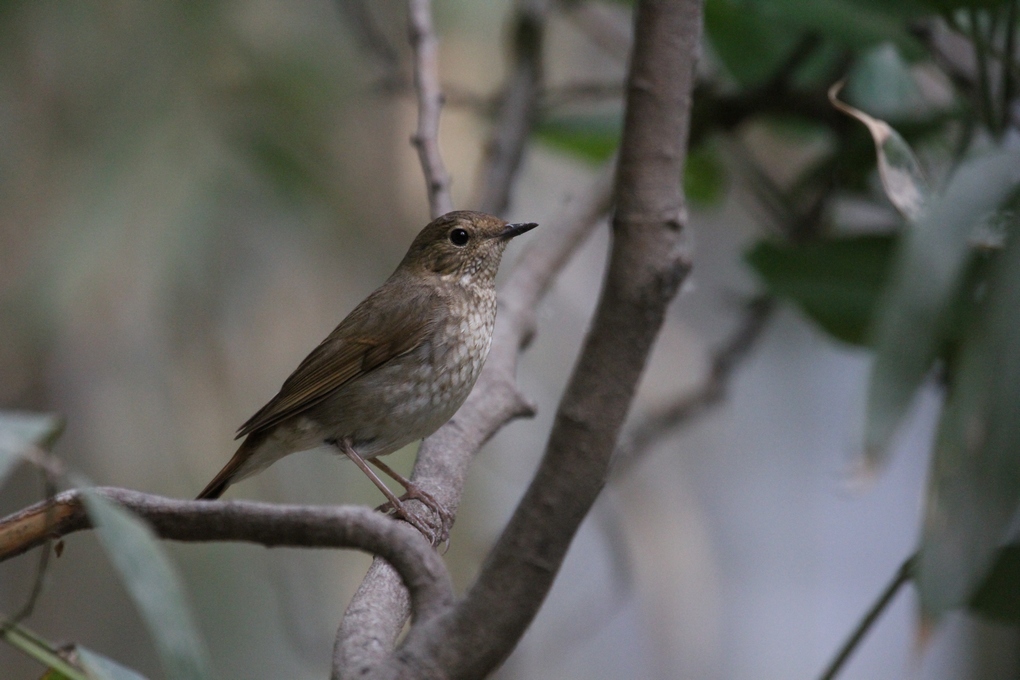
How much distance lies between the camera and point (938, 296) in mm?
1534

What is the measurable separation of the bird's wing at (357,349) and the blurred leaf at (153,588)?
1764 millimetres

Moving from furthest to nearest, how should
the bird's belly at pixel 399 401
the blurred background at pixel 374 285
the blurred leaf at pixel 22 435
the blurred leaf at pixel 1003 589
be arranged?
the blurred background at pixel 374 285 → the bird's belly at pixel 399 401 → the blurred leaf at pixel 1003 589 → the blurred leaf at pixel 22 435

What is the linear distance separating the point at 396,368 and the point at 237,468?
1.75 ft

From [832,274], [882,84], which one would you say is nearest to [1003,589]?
[832,274]

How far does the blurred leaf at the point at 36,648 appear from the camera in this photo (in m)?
1.29

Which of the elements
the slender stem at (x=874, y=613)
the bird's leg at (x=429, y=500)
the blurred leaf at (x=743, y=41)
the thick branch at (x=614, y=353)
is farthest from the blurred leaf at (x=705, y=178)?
the thick branch at (x=614, y=353)

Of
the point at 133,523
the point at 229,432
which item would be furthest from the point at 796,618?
the point at 133,523

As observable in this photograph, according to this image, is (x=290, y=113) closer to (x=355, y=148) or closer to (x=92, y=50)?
(x=92, y=50)

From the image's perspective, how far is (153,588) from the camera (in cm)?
122

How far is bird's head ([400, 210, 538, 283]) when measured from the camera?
3.23 m

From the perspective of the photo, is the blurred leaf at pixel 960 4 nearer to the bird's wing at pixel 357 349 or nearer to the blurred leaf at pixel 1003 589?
the blurred leaf at pixel 1003 589

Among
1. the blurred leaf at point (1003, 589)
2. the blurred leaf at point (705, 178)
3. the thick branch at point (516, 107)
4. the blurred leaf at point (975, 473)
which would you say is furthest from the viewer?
the blurred leaf at point (705, 178)

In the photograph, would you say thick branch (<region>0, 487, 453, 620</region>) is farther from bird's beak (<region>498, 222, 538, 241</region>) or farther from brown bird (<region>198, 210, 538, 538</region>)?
bird's beak (<region>498, 222, 538, 241</region>)

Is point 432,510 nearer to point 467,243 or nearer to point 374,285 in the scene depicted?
point 467,243
